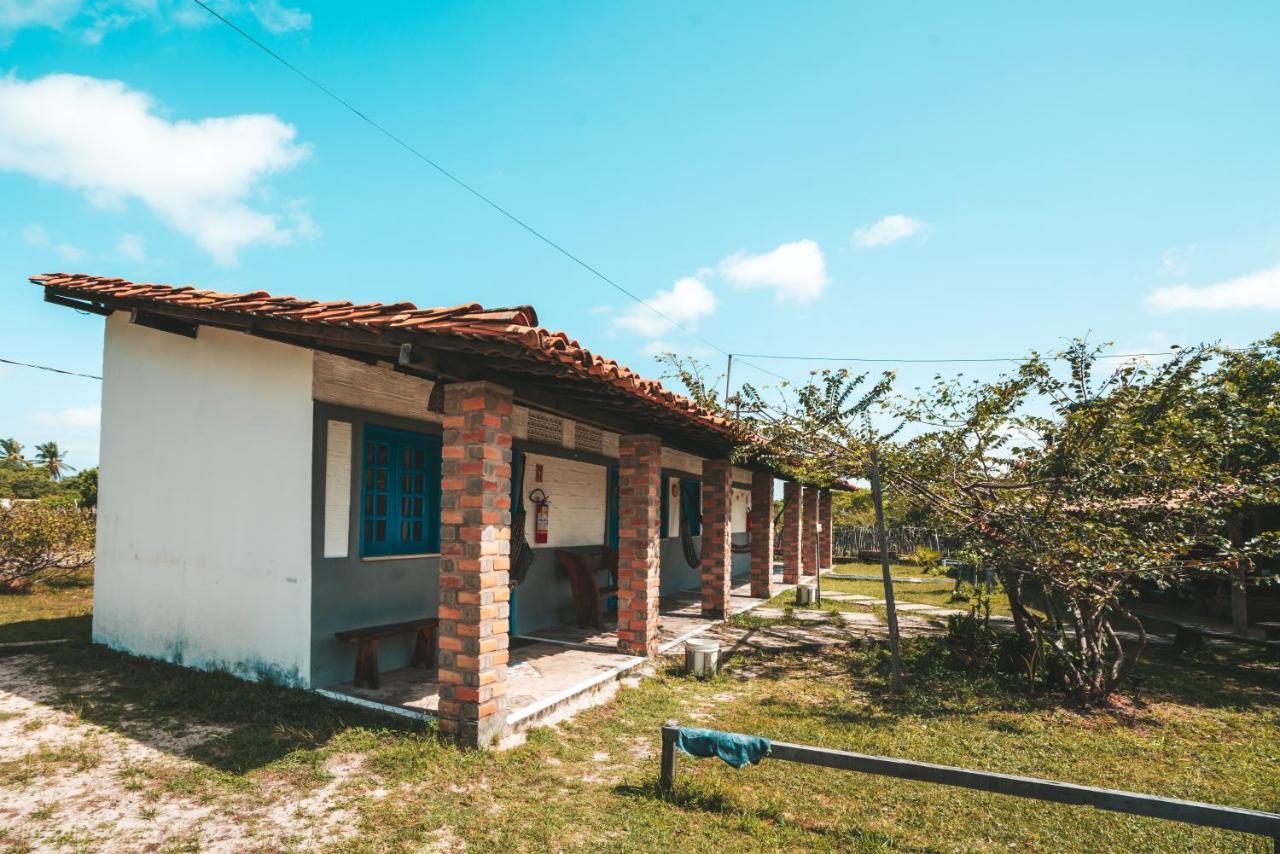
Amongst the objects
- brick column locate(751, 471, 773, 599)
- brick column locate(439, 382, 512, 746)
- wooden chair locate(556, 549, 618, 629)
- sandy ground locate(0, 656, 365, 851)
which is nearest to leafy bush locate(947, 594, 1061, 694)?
wooden chair locate(556, 549, 618, 629)

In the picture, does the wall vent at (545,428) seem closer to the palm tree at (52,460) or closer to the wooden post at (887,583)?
the wooden post at (887,583)

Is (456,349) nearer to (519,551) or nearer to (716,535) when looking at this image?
(519,551)

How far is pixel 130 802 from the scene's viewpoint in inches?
144

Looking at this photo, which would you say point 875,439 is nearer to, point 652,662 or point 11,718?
point 652,662

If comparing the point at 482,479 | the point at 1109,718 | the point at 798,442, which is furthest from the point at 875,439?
the point at 482,479

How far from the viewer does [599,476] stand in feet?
31.6

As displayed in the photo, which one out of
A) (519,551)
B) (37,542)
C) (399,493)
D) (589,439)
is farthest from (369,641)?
(37,542)

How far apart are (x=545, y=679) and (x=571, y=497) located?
3.27 meters

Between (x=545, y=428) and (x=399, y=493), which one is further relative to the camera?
(x=545, y=428)

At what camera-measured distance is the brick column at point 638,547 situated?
7.02 metres

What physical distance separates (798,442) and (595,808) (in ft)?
15.3

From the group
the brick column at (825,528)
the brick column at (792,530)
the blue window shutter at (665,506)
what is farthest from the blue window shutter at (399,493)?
the brick column at (825,528)

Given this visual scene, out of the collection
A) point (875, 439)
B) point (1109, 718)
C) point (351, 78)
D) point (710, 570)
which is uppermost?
point (351, 78)

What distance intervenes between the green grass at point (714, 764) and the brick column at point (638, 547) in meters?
0.62
